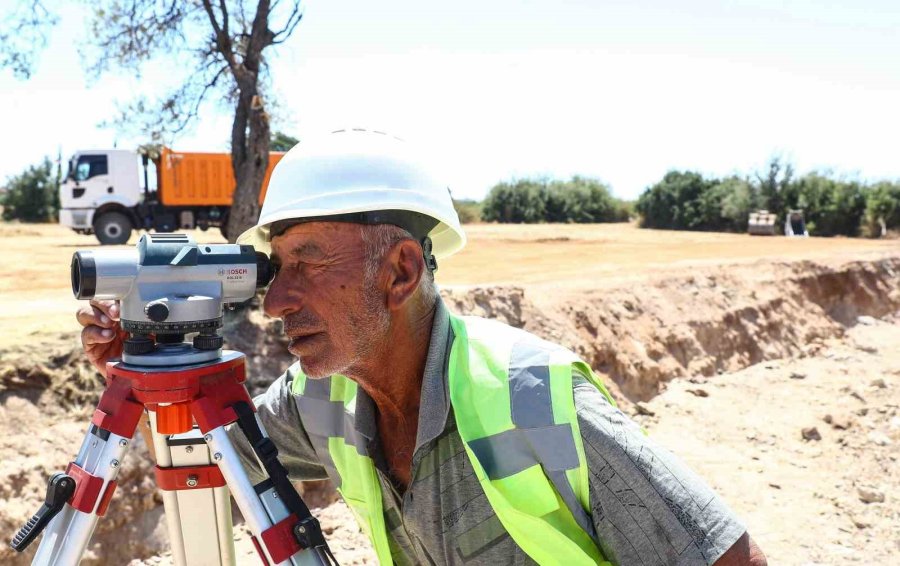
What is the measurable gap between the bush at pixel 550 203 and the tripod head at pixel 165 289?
32040 millimetres

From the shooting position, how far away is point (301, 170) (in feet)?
6.26

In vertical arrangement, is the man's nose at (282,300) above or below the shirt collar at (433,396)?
above

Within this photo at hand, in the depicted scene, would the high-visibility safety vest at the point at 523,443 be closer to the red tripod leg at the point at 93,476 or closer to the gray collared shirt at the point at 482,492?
the gray collared shirt at the point at 482,492

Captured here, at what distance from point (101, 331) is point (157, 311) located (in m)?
0.42

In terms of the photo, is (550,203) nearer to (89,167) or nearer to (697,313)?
(89,167)

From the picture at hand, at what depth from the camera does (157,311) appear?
5.27 ft

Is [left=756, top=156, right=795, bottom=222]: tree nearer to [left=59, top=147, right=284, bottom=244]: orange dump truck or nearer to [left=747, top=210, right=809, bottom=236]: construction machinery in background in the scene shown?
[left=747, top=210, right=809, bottom=236]: construction machinery in background

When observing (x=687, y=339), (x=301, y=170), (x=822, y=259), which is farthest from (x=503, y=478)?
(x=822, y=259)

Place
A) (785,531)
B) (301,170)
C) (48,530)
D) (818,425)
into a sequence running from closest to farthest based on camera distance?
(48,530) → (301,170) → (785,531) → (818,425)

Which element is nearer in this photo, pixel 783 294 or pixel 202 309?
pixel 202 309

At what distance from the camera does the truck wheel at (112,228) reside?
17.9 metres

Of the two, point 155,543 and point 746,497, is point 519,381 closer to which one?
point 155,543

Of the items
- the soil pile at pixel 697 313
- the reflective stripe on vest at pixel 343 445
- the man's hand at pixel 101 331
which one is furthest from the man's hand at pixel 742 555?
the soil pile at pixel 697 313

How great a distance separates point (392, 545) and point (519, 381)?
0.64 meters
